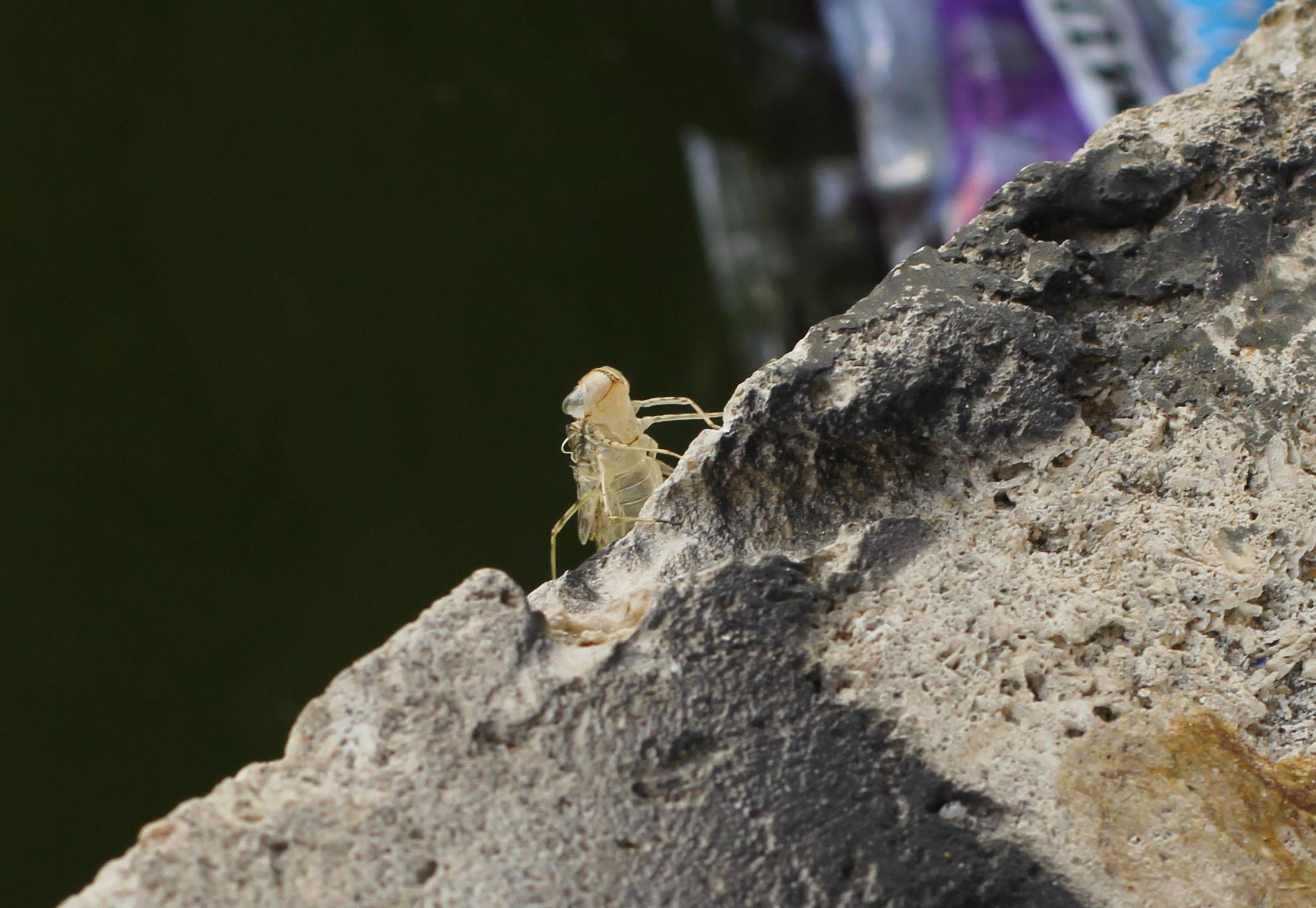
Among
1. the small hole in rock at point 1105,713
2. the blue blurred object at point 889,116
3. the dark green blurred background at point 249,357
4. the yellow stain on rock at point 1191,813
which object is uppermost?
the blue blurred object at point 889,116

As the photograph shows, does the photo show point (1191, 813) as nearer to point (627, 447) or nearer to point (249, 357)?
point (627, 447)

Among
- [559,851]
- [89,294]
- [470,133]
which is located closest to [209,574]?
[89,294]

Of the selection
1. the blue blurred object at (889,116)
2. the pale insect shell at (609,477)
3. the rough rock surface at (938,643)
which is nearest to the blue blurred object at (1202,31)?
the blue blurred object at (889,116)

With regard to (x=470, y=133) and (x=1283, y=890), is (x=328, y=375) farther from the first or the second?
(x=1283, y=890)

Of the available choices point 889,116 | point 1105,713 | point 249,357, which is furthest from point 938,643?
point 889,116

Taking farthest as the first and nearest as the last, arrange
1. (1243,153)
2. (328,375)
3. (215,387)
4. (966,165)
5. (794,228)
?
(794,228) < (966,165) < (328,375) < (215,387) < (1243,153)

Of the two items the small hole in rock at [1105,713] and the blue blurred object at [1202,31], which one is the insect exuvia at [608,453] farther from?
the blue blurred object at [1202,31]
